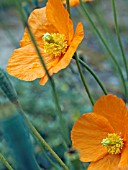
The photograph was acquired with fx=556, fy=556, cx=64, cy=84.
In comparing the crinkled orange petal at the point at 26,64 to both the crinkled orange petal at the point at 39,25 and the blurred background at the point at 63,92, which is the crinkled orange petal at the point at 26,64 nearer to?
the crinkled orange petal at the point at 39,25

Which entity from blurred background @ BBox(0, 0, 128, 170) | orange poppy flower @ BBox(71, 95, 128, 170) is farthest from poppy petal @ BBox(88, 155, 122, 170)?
blurred background @ BBox(0, 0, 128, 170)

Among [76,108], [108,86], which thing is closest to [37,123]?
[76,108]

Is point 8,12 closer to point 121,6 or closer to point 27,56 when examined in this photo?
point 121,6

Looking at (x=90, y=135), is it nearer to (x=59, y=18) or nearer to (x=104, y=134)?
(x=104, y=134)

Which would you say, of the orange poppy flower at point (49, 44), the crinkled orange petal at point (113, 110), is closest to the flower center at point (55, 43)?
the orange poppy flower at point (49, 44)

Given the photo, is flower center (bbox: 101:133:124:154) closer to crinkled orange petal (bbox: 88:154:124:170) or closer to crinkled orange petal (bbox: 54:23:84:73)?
crinkled orange petal (bbox: 88:154:124:170)
